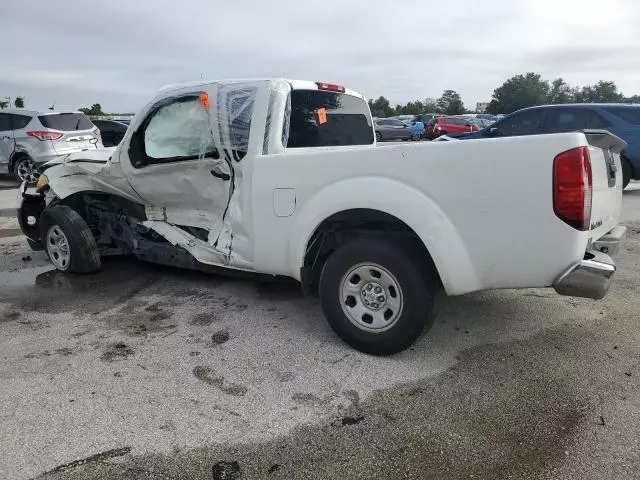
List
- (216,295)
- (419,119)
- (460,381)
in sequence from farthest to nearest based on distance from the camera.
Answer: (419,119) → (216,295) → (460,381)

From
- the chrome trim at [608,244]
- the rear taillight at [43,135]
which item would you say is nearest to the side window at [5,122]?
the rear taillight at [43,135]

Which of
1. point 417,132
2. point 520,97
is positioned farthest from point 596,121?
point 520,97

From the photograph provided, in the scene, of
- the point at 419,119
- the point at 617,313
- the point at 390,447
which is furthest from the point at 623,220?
the point at 419,119

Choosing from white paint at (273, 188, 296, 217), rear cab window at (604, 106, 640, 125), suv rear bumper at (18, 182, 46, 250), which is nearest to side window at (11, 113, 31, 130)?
suv rear bumper at (18, 182, 46, 250)

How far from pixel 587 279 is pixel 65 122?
43.2 feet

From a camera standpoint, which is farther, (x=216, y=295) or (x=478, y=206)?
(x=216, y=295)

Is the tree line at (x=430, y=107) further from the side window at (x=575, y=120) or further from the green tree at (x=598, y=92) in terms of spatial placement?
the side window at (x=575, y=120)

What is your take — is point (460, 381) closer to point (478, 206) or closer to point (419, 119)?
point (478, 206)

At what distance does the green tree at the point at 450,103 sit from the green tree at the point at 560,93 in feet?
37.5

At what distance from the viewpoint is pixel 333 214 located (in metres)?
3.46

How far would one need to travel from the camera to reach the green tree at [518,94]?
66812 mm

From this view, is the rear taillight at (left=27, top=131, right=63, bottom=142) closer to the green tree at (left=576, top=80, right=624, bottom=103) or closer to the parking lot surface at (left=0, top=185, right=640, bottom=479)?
the parking lot surface at (left=0, top=185, right=640, bottom=479)

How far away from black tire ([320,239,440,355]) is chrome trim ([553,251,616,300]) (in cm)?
75

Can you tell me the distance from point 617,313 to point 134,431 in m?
3.61
